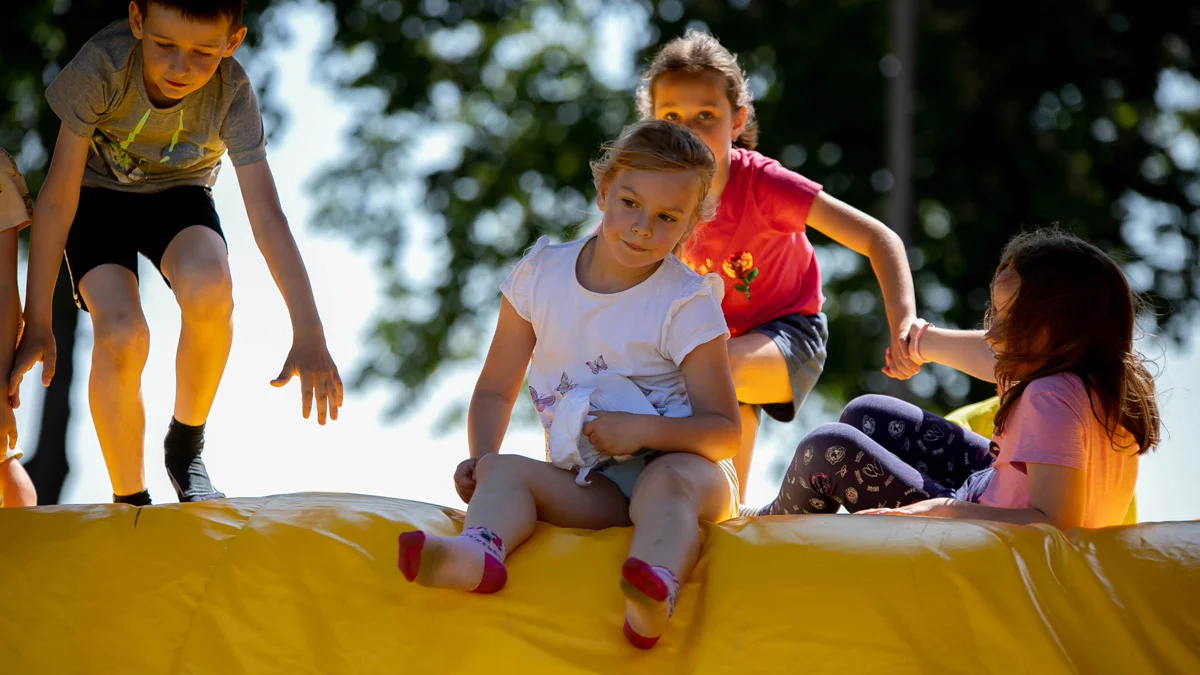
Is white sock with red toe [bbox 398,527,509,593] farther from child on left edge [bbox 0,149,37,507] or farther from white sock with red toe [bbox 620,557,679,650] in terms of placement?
child on left edge [bbox 0,149,37,507]

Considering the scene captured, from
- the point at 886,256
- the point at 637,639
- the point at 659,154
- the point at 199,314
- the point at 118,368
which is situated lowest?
the point at 637,639

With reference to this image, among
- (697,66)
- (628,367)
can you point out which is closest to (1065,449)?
(628,367)

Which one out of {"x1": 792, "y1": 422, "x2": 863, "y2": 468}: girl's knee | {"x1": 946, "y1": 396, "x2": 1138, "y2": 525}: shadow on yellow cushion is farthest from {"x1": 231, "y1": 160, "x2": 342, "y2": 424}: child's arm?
{"x1": 946, "y1": 396, "x2": 1138, "y2": 525}: shadow on yellow cushion

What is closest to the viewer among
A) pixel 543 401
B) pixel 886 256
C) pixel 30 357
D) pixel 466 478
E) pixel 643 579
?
pixel 643 579

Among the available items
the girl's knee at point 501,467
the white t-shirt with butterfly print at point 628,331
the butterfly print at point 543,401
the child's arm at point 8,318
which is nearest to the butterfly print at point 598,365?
the white t-shirt with butterfly print at point 628,331

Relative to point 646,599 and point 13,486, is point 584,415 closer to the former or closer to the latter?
point 646,599

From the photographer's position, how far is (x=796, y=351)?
3.27 metres

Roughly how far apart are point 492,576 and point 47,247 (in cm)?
130

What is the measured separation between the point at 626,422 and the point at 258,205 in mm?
1086

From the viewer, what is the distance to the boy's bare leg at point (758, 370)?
3.14 meters

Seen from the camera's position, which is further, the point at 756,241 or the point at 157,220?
the point at 756,241

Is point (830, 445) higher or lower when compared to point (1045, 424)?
lower

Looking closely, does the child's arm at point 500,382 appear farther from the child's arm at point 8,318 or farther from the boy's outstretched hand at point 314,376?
the child's arm at point 8,318

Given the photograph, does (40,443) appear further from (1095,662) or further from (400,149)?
(1095,662)
